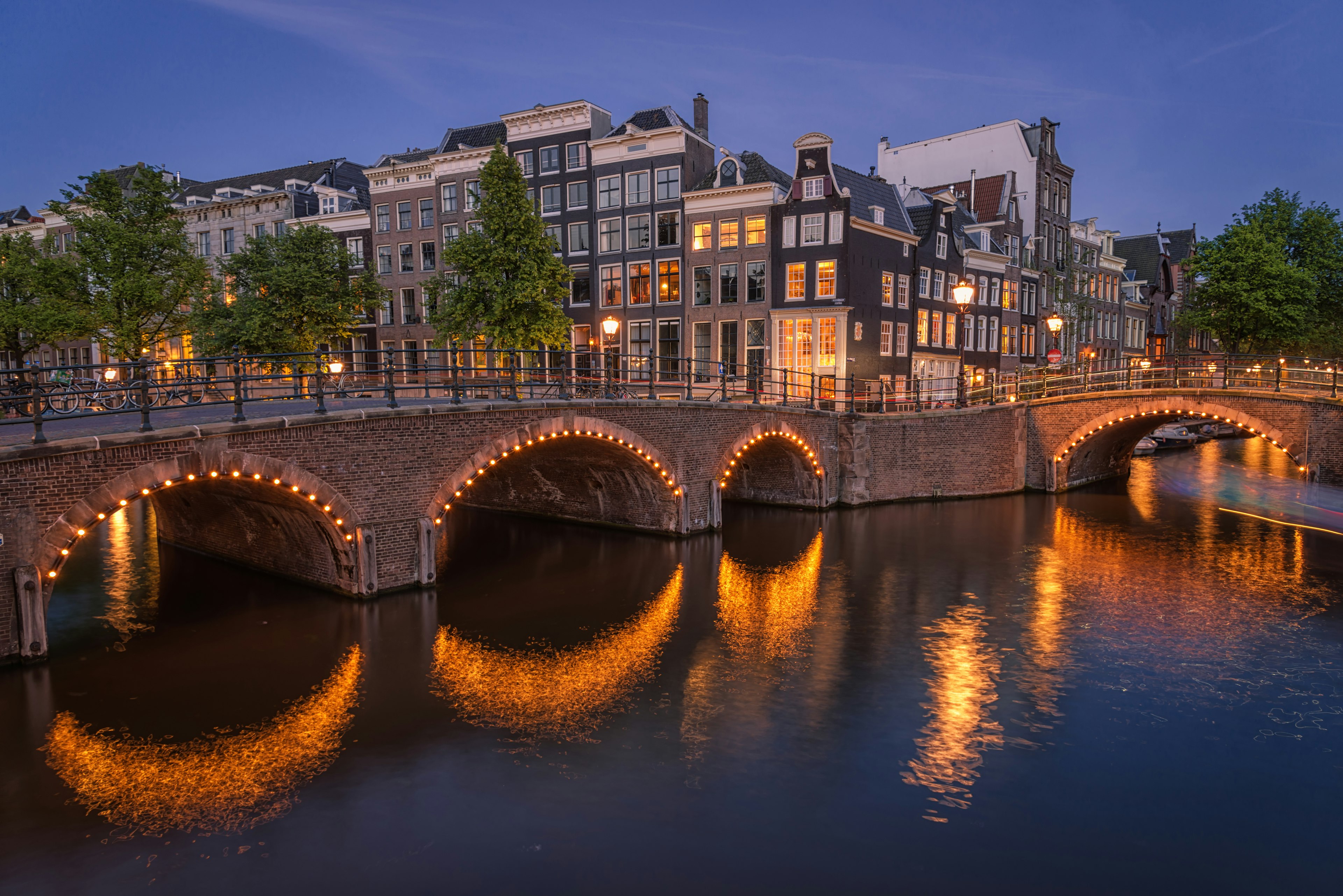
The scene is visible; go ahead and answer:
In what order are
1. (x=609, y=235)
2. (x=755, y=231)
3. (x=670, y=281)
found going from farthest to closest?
(x=609, y=235) → (x=670, y=281) → (x=755, y=231)

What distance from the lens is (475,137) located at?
42.8m

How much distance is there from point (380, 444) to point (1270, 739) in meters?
14.4

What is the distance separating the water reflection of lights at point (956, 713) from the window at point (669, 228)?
Result: 27.1m

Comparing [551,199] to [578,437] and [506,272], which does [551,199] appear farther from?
[578,437]

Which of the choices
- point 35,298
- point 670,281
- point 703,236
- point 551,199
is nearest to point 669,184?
point 703,236

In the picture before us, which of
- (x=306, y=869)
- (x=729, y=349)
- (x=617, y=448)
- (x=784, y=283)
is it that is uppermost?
(x=784, y=283)

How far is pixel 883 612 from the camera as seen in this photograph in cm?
1571

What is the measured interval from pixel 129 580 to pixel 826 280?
1096 inches

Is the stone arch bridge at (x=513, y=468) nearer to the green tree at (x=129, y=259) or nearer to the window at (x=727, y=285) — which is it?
the window at (x=727, y=285)

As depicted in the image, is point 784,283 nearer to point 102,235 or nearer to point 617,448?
point 617,448

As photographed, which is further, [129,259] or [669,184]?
[669,184]

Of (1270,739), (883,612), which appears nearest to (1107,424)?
(883,612)

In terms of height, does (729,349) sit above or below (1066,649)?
above

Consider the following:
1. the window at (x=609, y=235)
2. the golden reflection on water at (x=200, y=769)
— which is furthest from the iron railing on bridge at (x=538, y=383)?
the window at (x=609, y=235)
